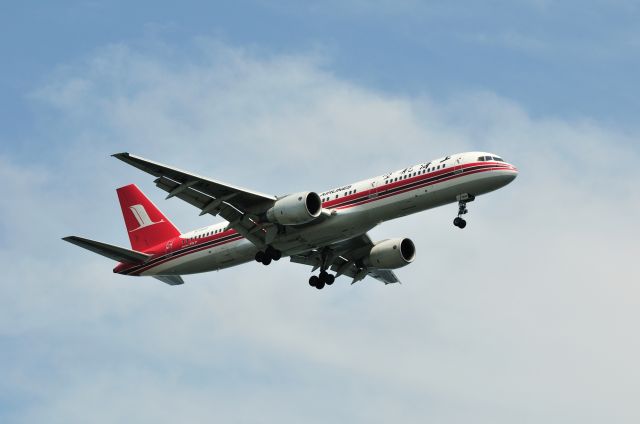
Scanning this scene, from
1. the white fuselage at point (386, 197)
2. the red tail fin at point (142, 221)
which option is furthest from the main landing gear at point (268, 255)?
the red tail fin at point (142, 221)

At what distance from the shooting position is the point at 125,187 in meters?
74.6

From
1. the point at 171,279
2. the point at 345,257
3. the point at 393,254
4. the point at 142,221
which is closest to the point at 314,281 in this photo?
the point at 345,257

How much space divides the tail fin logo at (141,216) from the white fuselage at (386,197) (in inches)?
335

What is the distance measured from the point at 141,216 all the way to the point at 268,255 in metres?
12.8

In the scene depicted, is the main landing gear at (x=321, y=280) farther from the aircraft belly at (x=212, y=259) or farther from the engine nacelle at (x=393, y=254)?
the aircraft belly at (x=212, y=259)

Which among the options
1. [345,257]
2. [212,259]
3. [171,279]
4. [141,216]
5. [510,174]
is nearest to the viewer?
[510,174]

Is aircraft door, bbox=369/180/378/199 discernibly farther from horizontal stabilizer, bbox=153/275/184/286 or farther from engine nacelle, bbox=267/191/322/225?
horizontal stabilizer, bbox=153/275/184/286

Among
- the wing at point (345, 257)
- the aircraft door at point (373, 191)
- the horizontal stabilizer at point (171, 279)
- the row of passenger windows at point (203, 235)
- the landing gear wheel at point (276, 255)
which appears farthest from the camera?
the horizontal stabilizer at point (171, 279)

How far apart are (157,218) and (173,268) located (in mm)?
5232

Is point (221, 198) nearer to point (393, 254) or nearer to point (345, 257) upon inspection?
point (345, 257)

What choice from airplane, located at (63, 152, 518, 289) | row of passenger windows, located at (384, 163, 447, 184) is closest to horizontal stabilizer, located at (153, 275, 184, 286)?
airplane, located at (63, 152, 518, 289)

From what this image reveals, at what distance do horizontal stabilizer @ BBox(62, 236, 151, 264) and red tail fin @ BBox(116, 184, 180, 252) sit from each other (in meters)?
2.22

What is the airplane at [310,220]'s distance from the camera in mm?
59219

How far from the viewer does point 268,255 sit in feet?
207
